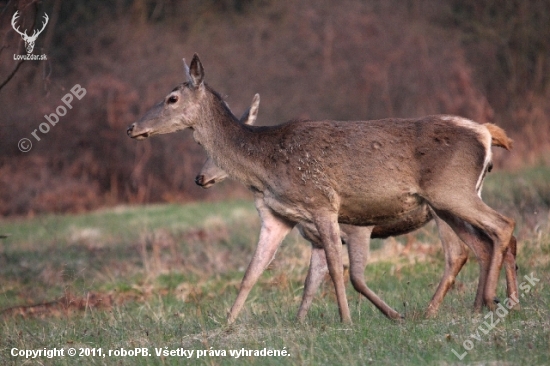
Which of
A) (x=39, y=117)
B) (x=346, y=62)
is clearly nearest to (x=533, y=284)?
(x=39, y=117)

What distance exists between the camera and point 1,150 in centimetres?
2450

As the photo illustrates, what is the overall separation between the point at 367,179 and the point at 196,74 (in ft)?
6.52

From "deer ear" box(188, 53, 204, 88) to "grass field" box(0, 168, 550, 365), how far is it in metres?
2.14

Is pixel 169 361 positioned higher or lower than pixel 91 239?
higher

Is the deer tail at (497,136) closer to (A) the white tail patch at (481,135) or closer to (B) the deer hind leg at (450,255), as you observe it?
(A) the white tail patch at (481,135)

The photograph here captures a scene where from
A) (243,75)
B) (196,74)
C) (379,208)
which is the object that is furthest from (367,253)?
(243,75)

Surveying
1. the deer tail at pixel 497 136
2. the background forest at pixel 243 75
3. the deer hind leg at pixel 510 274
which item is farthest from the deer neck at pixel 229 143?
the background forest at pixel 243 75

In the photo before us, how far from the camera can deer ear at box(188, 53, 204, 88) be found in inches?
368

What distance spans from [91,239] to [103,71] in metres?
11.1

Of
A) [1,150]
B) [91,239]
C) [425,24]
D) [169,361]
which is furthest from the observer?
[425,24]

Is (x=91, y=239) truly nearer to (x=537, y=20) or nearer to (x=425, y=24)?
(x=537, y=20)

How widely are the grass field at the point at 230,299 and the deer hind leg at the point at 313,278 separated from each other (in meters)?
0.13

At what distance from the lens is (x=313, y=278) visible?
380 inches

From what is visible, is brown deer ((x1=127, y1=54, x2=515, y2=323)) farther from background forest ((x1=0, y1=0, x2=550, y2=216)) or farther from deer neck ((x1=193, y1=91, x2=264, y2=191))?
background forest ((x1=0, y1=0, x2=550, y2=216))
